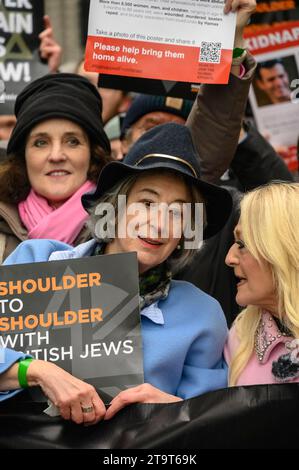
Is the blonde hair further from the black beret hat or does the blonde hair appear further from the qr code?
the black beret hat

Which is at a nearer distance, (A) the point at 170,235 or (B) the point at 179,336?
(B) the point at 179,336

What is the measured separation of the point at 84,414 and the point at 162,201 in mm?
942

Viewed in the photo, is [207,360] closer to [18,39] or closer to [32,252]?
[32,252]

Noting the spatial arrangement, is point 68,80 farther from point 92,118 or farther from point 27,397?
point 27,397

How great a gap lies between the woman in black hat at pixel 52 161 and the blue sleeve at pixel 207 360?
0.77m

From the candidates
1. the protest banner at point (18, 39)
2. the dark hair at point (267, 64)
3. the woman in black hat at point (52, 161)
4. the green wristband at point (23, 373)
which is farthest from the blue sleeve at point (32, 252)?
the dark hair at point (267, 64)

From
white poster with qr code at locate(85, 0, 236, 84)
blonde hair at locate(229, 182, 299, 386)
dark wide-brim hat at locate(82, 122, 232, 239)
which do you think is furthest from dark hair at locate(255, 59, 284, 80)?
blonde hair at locate(229, 182, 299, 386)

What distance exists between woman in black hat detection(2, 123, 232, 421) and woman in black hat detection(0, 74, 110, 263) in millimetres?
368

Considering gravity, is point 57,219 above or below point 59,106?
below

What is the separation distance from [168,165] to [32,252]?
0.61 metres

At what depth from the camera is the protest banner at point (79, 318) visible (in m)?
3.28

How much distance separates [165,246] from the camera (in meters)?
3.73

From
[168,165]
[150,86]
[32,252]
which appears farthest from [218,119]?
[32,252]
